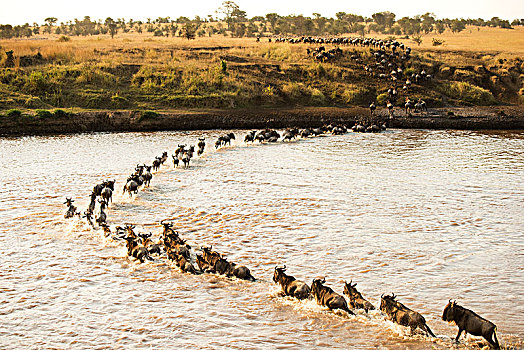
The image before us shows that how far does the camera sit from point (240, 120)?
35000 millimetres

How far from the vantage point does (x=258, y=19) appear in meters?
120

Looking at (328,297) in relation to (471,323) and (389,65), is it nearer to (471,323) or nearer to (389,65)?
(471,323)

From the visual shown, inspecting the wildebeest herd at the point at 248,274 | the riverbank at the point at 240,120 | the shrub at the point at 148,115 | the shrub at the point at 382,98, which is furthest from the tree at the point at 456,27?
the wildebeest herd at the point at 248,274

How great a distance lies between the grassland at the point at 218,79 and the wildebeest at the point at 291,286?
27802 millimetres

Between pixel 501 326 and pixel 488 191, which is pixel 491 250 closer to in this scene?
pixel 501 326

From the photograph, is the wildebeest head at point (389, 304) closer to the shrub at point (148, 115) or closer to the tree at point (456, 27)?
the shrub at point (148, 115)

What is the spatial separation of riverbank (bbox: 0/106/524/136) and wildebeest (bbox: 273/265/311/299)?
2482 centimetres

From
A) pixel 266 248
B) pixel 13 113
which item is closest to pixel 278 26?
pixel 13 113

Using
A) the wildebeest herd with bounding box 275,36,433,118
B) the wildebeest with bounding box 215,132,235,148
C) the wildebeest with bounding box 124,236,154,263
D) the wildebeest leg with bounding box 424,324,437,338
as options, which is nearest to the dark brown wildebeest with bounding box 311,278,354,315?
the wildebeest leg with bounding box 424,324,437,338

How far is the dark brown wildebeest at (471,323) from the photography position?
7930 mm

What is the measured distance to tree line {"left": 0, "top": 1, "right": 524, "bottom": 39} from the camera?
3551 inches

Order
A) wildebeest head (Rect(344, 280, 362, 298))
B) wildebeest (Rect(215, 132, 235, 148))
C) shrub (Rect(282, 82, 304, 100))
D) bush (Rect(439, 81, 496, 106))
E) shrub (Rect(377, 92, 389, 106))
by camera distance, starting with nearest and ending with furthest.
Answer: wildebeest head (Rect(344, 280, 362, 298)) < wildebeest (Rect(215, 132, 235, 148)) < shrub (Rect(377, 92, 389, 106)) < shrub (Rect(282, 82, 304, 100)) < bush (Rect(439, 81, 496, 106))

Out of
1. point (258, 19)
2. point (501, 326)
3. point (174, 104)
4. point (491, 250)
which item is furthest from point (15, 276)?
point (258, 19)

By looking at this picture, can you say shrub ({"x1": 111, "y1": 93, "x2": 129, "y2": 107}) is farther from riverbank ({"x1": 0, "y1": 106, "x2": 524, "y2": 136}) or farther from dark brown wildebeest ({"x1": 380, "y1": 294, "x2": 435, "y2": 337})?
dark brown wildebeest ({"x1": 380, "y1": 294, "x2": 435, "y2": 337})
